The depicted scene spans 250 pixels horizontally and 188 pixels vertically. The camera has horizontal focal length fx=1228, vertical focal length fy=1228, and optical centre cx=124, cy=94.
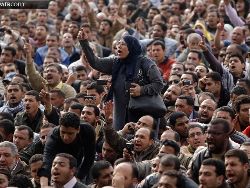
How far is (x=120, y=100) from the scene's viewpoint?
1530cm

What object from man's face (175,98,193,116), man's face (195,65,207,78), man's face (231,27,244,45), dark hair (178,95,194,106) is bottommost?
man's face (175,98,193,116)

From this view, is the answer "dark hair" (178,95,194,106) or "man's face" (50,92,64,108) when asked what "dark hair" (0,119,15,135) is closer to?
"man's face" (50,92,64,108)

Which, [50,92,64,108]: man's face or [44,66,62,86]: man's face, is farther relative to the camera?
[44,66,62,86]: man's face

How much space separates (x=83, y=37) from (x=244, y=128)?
7.53 ft

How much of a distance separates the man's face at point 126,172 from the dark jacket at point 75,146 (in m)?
1.11

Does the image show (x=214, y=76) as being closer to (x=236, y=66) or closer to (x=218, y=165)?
(x=236, y=66)

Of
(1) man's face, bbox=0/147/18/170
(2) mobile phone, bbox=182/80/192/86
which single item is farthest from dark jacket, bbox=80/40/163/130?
(1) man's face, bbox=0/147/18/170

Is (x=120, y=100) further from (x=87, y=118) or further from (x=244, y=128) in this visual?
(x=244, y=128)

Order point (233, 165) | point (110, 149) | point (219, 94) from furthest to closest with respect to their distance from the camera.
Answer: point (219, 94)
point (110, 149)
point (233, 165)

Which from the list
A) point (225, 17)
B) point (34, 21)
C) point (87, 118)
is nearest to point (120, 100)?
point (87, 118)

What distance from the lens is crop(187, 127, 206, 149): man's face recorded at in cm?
1403

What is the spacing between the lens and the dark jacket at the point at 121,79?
1512 centimetres

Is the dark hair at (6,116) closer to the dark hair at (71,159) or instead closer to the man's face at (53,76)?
the man's face at (53,76)

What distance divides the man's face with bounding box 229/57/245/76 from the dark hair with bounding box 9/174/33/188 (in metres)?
5.35
